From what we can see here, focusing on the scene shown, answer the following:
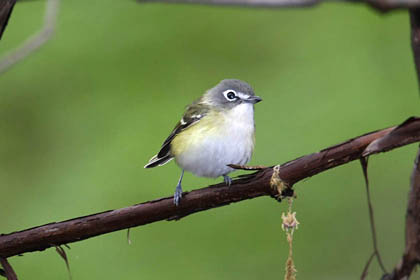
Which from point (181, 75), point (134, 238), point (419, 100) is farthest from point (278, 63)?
point (134, 238)

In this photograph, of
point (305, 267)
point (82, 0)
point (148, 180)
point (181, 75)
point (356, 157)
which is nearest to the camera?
point (356, 157)

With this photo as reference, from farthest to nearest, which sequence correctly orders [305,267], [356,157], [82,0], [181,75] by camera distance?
[82,0], [181,75], [305,267], [356,157]

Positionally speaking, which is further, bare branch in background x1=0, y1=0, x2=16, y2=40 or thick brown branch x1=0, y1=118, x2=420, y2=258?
bare branch in background x1=0, y1=0, x2=16, y2=40

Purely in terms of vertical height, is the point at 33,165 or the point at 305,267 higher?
the point at 33,165

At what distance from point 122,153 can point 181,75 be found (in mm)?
492

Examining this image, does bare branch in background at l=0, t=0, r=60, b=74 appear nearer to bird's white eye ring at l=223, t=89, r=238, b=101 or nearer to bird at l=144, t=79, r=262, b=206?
bird at l=144, t=79, r=262, b=206

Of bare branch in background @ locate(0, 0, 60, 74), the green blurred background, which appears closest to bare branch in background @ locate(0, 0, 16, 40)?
bare branch in background @ locate(0, 0, 60, 74)

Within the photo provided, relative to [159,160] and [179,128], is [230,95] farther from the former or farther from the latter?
[159,160]

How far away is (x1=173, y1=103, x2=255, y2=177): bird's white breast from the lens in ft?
8.03

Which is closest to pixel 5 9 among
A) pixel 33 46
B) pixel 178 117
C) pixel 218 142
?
pixel 33 46

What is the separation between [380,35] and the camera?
3.39m

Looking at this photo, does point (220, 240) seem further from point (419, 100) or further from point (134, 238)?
point (419, 100)

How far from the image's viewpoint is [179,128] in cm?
263

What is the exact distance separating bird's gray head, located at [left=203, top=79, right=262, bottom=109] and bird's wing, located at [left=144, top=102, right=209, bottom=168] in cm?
5
